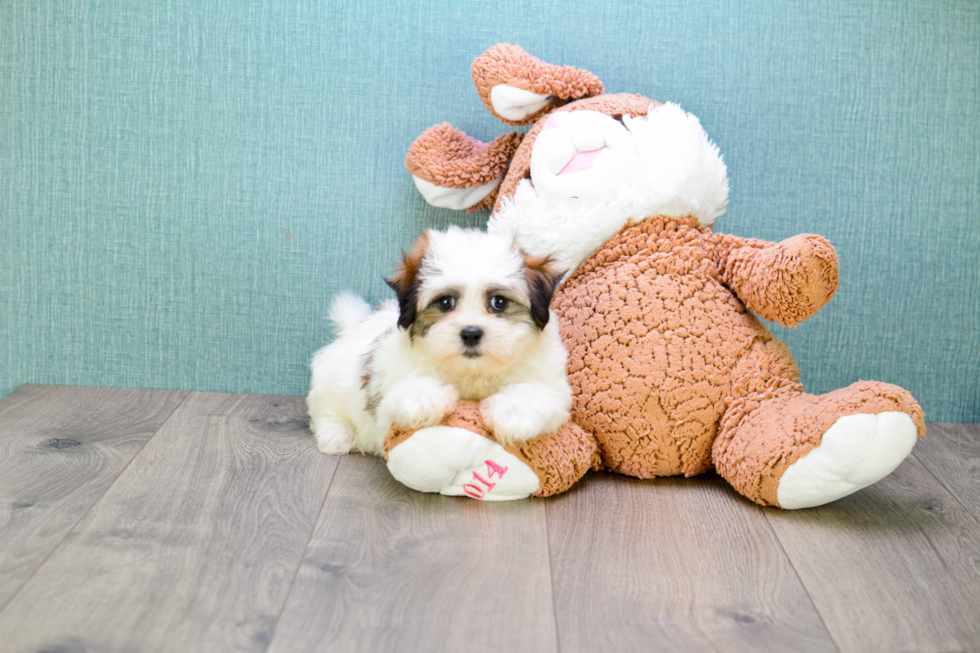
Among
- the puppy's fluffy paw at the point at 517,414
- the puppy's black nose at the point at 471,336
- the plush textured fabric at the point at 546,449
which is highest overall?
the puppy's black nose at the point at 471,336

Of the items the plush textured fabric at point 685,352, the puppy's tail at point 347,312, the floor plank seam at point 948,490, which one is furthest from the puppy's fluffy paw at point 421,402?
the floor plank seam at point 948,490

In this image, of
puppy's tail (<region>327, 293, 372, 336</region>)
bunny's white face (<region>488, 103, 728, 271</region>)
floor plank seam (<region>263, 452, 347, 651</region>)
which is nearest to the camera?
floor plank seam (<region>263, 452, 347, 651</region>)

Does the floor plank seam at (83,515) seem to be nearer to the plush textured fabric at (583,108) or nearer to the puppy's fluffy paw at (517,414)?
the puppy's fluffy paw at (517,414)

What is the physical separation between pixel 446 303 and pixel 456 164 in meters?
0.57

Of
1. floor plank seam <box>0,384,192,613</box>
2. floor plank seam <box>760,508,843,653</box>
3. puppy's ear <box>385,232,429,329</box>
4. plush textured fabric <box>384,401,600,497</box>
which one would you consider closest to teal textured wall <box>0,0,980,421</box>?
floor plank seam <box>0,384,192,613</box>

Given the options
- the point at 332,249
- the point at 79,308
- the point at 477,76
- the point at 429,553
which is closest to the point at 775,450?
the point at 429,553

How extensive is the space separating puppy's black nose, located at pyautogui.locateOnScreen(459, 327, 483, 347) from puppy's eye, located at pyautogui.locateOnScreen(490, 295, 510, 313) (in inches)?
3.0

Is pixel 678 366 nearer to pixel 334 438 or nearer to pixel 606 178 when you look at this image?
pixel 606 178

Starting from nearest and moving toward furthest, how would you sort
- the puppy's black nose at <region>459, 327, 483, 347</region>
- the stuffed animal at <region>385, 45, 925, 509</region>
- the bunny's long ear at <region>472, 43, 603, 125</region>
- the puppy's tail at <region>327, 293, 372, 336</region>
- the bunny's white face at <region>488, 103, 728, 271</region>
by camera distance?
the puppy's black nose at <region>459, 327, 483, 347</region> < the stuffed animal at <region>385, 45, 925, 509</region> < the bunny's white face at <region>488, 103, 728, 271</region> < the bunny's long ear at <region>472, 43, 603, 125</region> < the puppy's tail at <region>327, 293, 372, 336</region>

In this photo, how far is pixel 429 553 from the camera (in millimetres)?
1467

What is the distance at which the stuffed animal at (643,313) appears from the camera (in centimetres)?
165

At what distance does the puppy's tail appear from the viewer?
81.3 inches

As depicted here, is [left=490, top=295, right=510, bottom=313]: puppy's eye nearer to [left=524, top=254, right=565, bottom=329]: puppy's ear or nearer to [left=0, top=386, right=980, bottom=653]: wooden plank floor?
[left=524, top=254, right=565, bottom=329]: puppy's ear

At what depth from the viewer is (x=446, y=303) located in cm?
159
